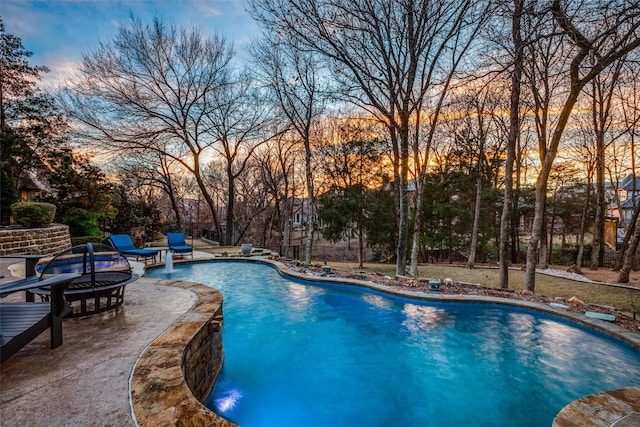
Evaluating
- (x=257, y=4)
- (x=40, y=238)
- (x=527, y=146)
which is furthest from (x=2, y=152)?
(x=527, y=146)

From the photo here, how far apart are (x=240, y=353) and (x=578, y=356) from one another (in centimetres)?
504

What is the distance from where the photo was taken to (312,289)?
736cm

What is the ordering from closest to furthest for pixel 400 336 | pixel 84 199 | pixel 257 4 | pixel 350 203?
pixel 400 336 → pixel 257 4 → pixel 84 199 → pixel 350 203

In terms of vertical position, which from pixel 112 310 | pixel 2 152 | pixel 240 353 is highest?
pixel 2 152

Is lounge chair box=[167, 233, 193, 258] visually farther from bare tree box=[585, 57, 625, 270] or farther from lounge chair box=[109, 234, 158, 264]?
bare tree box=[585, 57, 625, 270]

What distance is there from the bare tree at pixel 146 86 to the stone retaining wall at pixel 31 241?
222 inches

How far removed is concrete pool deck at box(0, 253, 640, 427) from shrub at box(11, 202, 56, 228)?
750 centimetres

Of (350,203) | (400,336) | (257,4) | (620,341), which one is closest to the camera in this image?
(620,341)

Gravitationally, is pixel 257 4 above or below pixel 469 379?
above

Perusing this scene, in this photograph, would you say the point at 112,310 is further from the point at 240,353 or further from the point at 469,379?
the point at 469,379

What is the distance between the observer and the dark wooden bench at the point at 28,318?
2028 millimetres

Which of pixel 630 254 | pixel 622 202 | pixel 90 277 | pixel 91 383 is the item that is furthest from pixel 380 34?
pixel 622 202

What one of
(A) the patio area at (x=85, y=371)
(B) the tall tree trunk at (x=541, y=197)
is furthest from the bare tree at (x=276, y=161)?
(A) the patio area at (x=85, y=371)

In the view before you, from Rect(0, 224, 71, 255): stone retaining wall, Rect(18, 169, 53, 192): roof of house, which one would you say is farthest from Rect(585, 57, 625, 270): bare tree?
Rect(18, 169, 53, 192): roof of house
